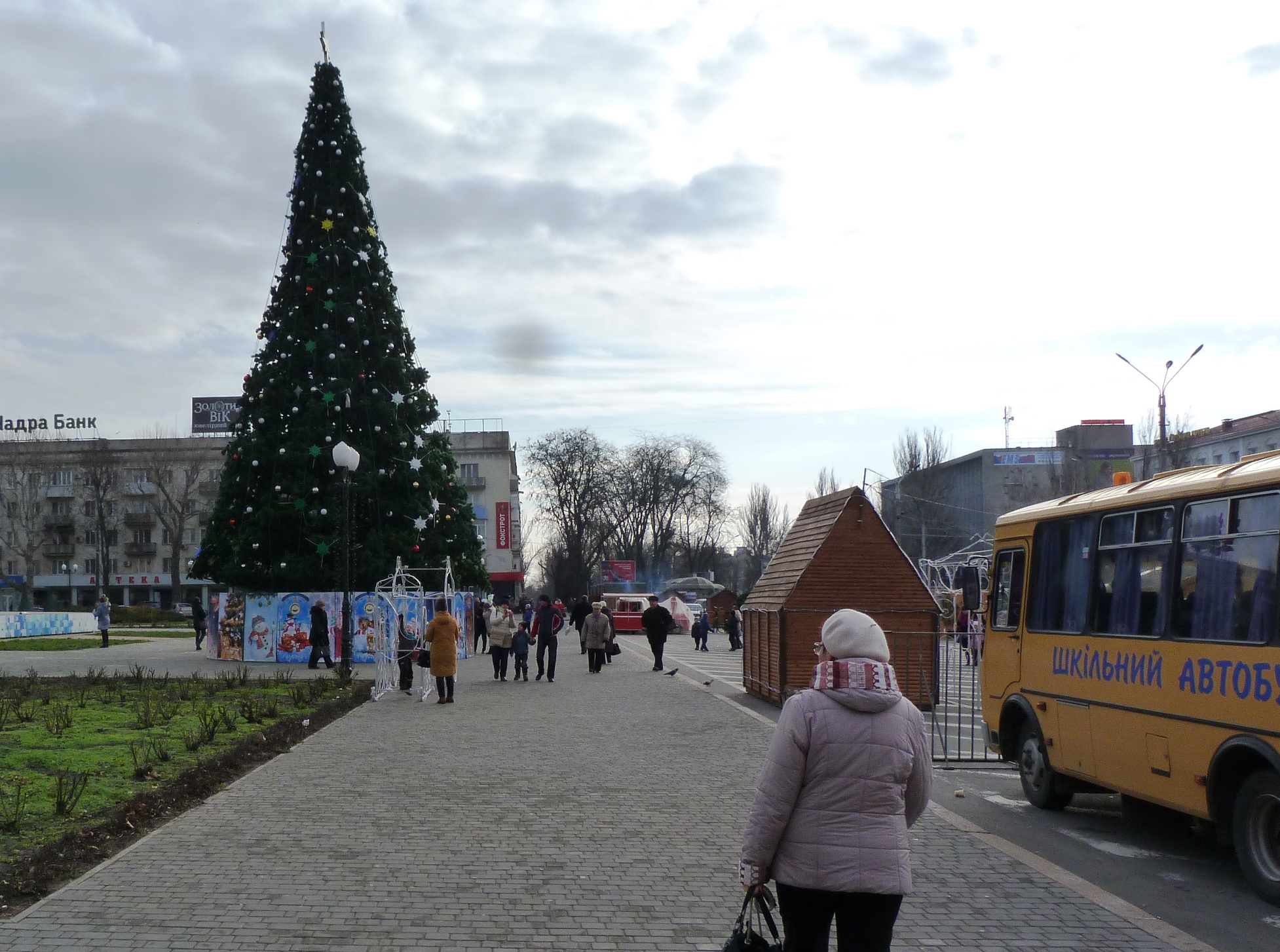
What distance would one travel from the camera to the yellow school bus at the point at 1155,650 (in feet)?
23.5

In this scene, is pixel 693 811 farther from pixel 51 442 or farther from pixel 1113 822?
pixel 51 442

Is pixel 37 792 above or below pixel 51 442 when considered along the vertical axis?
below

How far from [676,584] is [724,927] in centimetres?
7544

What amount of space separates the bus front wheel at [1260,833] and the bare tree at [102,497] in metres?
72.8

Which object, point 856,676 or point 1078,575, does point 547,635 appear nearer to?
point 1078,575

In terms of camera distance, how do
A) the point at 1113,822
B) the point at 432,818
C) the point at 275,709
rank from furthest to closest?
the point at 275,709 → the point at 1113,822 → the point at 432,818

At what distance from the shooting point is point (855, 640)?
13.4 feet

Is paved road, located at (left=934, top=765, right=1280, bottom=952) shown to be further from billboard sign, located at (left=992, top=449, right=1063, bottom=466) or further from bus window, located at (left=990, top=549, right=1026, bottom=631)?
billboard sign, located at (left=992, top=449, right=1063, bottom=466)

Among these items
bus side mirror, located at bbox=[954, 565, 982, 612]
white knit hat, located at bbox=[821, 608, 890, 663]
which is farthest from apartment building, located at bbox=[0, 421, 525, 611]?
white knit hat, located at bbox=[821, 608, 890, 663]

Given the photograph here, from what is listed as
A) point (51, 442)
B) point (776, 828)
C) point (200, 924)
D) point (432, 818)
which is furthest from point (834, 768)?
point (51, 442)

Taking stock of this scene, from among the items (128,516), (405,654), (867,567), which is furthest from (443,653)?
(128,516)

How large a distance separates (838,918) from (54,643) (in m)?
40.3

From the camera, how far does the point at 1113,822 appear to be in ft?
31.7

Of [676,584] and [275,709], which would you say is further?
[676,584]
